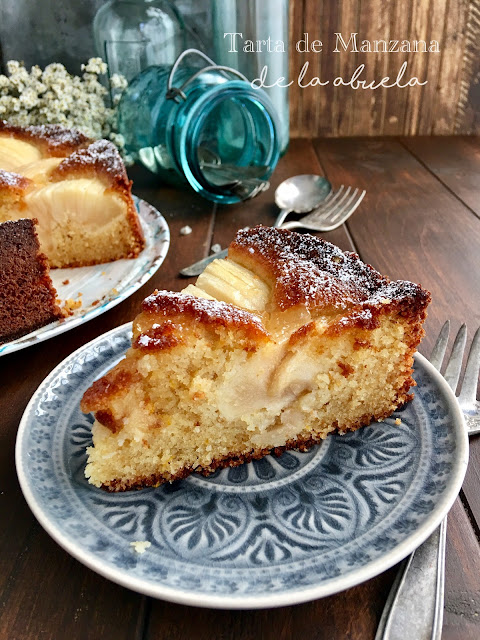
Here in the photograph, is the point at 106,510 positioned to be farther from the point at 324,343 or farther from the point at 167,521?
the point at 324,343

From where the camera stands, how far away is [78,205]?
8.95 feet

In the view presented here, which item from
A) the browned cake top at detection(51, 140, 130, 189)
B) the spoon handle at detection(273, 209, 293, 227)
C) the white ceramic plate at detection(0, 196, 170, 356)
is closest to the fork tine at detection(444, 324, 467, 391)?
the white ceramic plate at detection(0, 196, 170, 356)

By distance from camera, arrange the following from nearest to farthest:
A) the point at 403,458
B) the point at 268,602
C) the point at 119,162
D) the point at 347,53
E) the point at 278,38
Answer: the point at 268,602 → the point at 403,458 → the point at 119,162 → the point at 278,38 → the point at 347,53

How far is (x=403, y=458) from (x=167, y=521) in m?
→ 0.59

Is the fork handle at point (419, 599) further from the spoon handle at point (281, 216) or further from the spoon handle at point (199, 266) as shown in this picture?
the spoon handle at point (281, 216)

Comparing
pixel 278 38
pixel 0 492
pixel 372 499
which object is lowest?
pixel 0 492

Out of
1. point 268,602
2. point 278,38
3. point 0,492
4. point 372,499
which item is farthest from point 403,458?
point 278,38

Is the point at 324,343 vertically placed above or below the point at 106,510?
above

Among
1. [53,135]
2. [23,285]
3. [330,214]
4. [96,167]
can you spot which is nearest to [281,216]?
[330,214]

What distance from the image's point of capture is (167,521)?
135 centimetres

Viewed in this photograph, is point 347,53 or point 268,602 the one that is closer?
point 268,602

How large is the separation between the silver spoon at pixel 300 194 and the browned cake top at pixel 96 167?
800 mm

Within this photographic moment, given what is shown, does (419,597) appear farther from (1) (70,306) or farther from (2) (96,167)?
(2) (96,167)

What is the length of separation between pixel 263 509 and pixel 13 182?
74.7 inches
